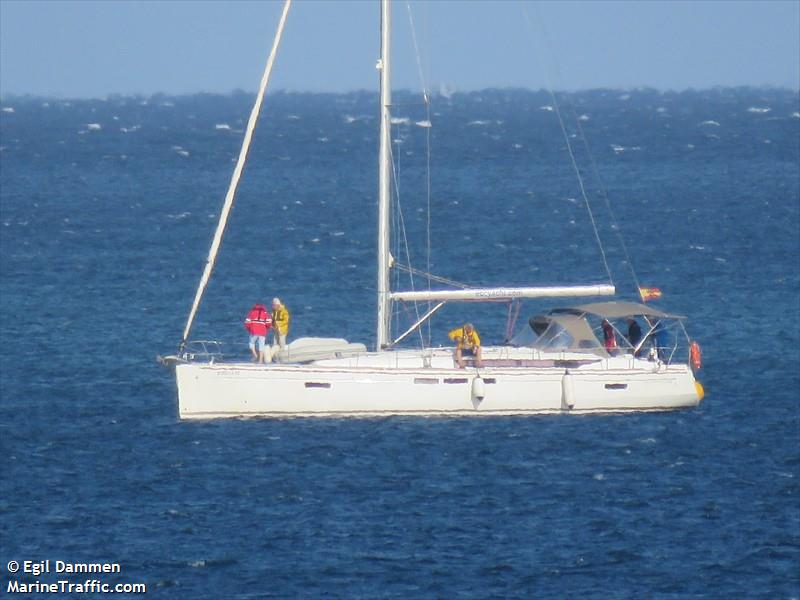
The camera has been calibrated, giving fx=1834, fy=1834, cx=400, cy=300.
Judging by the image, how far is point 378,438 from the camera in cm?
4128

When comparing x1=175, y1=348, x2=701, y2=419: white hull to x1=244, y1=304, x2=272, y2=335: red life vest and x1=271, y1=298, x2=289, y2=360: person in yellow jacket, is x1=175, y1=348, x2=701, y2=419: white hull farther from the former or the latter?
x1=244, y1=304, x2=272, y2=335: red life vest

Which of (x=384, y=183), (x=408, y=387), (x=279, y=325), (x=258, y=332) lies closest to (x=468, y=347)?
(x=408, y=387)

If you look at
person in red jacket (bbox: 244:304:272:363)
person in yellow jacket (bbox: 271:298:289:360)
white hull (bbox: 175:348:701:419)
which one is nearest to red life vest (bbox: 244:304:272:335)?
person in red jacket (bbox: 244:304:272:363)

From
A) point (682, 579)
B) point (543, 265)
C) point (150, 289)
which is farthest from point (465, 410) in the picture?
point (543, 265)

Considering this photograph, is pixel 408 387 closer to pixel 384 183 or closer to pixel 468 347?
pixel 468 347

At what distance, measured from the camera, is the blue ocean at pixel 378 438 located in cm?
3259

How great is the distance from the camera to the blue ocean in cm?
3259

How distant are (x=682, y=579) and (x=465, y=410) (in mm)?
11625

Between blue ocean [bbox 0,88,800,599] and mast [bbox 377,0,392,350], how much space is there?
4.91ft

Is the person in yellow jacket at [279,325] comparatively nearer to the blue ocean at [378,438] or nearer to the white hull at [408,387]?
the white hull at [408,387]

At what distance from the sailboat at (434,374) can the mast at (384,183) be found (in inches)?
0.9

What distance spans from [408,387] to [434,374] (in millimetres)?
668

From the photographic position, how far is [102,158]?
140 m

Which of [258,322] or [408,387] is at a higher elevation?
[258,322]
